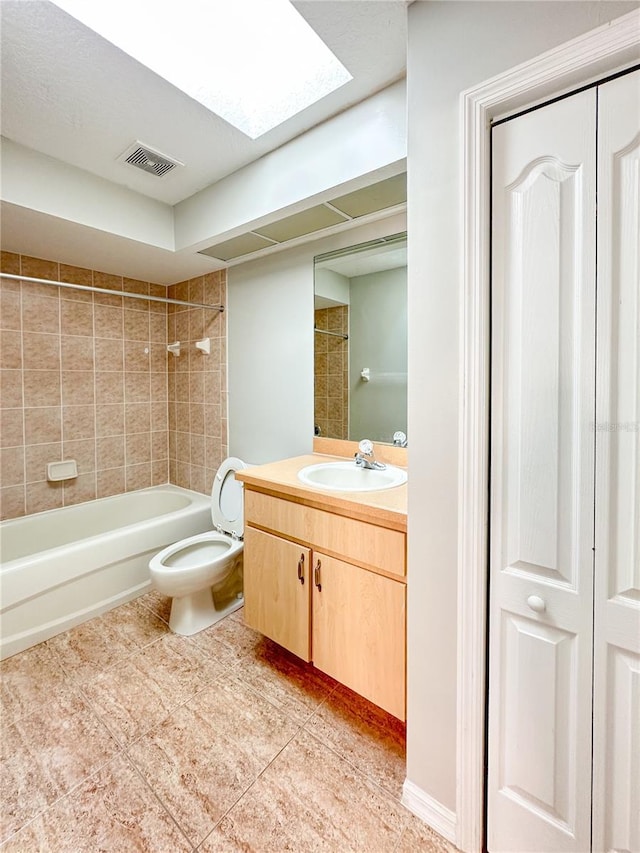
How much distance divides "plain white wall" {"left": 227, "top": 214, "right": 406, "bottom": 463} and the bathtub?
734mm

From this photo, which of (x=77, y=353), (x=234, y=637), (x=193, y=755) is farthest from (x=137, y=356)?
(x=193, y=755)

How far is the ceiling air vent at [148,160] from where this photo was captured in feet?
5.42

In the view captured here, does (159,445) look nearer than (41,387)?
No

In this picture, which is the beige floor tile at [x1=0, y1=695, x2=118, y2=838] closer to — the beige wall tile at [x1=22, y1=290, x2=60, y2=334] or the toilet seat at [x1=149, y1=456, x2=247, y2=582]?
the toilet seat at [x1=149, y1=456, x2=247, y2=582]

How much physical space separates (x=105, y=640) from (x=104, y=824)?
3.14ft

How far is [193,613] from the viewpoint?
6.47 ft

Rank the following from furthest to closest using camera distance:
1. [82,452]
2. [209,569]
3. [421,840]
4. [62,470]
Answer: [82,452] → [62,470] → [209,569] → [421,840]

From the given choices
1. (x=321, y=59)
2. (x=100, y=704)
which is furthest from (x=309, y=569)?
(x=321, y=59)

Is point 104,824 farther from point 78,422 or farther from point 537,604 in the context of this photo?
point 78,422

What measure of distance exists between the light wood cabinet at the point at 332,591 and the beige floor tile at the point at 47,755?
67 cm

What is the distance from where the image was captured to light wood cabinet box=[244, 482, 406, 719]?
1.21 meters

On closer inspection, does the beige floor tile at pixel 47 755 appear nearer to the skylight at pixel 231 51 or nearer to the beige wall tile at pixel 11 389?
the beige wall tile at pixel 11 389

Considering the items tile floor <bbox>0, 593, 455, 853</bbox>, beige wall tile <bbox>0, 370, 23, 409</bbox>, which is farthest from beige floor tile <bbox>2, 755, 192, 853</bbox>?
beige wall tile <bbox>0, 370, 23, 409</bbox>

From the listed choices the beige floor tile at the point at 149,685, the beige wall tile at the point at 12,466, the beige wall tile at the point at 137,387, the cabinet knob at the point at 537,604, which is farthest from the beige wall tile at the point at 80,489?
the cabinet knob at the point at 537,604
